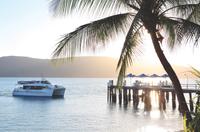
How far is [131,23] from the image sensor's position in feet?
31.8

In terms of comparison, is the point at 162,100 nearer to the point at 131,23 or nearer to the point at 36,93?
the point at 36,93

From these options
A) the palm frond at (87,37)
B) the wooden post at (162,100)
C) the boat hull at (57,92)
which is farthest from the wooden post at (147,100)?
the palm frond at (87,37)

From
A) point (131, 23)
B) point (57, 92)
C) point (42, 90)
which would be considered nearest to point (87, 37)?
point (131, 23)

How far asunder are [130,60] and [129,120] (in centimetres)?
2980

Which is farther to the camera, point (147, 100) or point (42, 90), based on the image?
point (42, 90)

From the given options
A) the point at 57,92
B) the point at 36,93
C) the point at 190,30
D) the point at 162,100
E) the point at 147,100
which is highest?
the point at 190,30

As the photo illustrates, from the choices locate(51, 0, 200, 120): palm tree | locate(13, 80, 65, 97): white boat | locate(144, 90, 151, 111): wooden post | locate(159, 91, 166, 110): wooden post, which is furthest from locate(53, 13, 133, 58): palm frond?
locate(13, 80, 65, 97): white boat

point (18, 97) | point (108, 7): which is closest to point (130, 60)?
point (108, 7)

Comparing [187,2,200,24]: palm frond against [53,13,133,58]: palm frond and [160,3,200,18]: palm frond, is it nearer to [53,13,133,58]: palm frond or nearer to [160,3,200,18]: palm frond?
[160,3,200,18]: palm frond

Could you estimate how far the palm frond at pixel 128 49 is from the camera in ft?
26.5

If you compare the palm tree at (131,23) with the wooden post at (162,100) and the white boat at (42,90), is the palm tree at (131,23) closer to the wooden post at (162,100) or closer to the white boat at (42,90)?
the wooden post at (162,100)

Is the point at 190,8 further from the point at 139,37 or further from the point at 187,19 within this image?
the point at 139,37

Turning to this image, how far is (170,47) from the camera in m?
11.5

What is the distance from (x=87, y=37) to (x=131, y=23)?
51.0 inches
